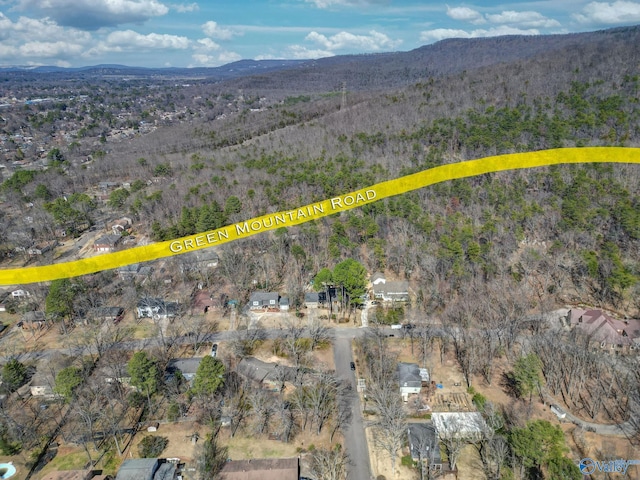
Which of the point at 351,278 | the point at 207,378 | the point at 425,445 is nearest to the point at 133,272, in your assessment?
the point at 207,378

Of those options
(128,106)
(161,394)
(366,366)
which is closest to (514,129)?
(366,366)

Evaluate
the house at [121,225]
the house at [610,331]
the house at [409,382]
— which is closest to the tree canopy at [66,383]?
the house at [409,382]

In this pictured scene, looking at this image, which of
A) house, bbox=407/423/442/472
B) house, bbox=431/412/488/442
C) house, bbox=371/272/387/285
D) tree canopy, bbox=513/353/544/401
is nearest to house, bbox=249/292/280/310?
house, bbox=371/272/387/285

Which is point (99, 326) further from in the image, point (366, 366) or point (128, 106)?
point (128, 106)

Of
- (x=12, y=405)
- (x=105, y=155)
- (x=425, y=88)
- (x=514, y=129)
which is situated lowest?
(x=12, y=405)

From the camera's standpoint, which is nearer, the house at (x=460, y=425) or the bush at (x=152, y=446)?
the house at (x=460, y=425)

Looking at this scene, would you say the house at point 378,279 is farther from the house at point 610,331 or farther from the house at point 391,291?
the house at point 610,331

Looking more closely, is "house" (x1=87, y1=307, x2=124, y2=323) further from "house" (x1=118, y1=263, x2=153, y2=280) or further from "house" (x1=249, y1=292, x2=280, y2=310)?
"house" (x1=249, y1=292, x2=280, y2=310)
